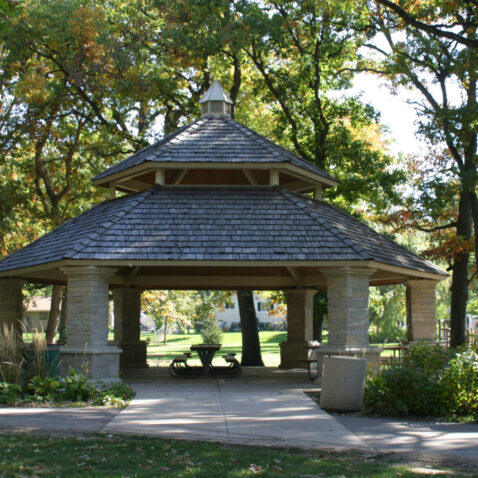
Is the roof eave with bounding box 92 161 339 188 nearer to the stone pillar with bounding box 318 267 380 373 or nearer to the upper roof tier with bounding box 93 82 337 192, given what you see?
the upper roof tier with bounding box 93 82 337 192

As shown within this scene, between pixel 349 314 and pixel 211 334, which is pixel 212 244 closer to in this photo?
pixel 349 314

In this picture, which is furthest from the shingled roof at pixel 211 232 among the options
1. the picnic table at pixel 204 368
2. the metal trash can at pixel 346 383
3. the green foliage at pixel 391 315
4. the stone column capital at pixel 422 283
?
the green foliage at pixel 391 315

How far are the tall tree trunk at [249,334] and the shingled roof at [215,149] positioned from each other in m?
9.32

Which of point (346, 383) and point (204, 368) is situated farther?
point (204, 368)

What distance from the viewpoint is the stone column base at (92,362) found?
1327cm

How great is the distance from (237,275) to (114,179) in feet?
17.0

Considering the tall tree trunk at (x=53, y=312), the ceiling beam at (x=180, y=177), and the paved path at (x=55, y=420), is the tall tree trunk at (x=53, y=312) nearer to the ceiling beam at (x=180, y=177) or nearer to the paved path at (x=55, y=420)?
the ceiling beam at (x=180, y=177)

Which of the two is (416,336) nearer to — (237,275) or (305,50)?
(237,275)

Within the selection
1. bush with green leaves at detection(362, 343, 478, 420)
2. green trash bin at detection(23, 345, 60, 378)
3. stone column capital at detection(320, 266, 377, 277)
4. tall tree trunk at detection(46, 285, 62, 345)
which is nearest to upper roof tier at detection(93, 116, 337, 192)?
stone column capital at detection(320, 266, 377, 277)

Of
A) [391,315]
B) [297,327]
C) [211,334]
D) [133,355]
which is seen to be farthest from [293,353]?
[391,315]

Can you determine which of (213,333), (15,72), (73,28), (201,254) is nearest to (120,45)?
(73,28)

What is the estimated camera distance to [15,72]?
73.3ft

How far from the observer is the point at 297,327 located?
2070 cm

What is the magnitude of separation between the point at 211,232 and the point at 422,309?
24.6 feet
